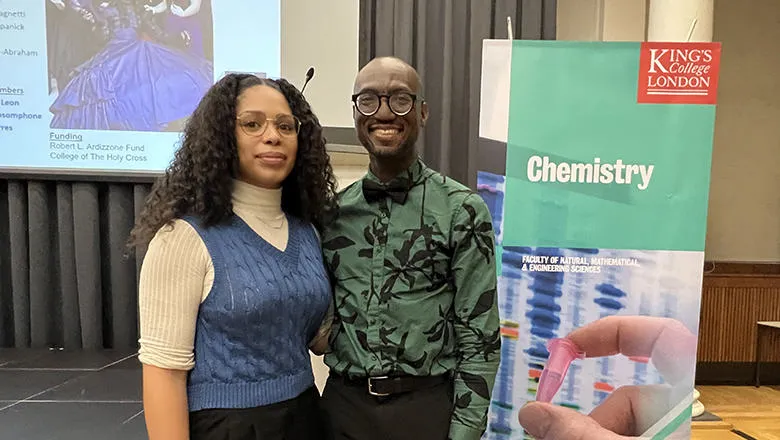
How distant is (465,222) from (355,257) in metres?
0.25

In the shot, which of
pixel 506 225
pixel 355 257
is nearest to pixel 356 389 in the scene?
pixel 355 257

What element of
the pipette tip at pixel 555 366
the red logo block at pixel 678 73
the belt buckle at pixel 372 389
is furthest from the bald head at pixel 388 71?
the pipette tip at pixel 555 366

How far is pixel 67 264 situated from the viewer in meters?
2.90

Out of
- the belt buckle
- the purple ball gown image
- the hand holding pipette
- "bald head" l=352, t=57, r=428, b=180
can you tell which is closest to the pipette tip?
the hand holding pipette

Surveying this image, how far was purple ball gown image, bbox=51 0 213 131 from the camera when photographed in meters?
2.80

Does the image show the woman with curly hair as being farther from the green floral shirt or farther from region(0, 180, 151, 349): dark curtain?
region(0, 180, 151, 349): dark curtain

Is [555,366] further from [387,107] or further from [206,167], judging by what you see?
[206,167]

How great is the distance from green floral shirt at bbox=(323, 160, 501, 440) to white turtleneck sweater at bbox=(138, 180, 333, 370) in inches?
12.4

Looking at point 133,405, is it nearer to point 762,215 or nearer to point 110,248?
Answer: point 110,248

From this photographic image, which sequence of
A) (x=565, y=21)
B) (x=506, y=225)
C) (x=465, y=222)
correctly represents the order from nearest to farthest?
(x=465, y=222) < (x=506, y=225) < (x=565, y=21)

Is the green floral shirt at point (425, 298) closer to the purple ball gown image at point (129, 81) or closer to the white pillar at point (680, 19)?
the purple ball gown image at point (129, 81)

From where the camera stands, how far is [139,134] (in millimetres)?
2838

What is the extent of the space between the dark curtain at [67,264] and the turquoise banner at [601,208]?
6.22 ft

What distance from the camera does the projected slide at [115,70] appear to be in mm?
2777
